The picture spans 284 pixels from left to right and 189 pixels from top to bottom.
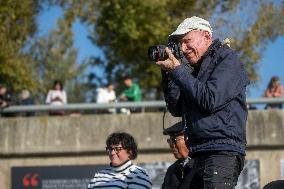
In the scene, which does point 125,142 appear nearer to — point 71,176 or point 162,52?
point 162,52

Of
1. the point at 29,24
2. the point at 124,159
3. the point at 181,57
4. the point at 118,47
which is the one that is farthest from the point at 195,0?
the point at 181,57

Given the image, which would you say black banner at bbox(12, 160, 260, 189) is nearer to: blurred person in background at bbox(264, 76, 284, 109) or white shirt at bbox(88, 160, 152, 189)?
blurred person in background at bbox(264, 76, 284, 109)

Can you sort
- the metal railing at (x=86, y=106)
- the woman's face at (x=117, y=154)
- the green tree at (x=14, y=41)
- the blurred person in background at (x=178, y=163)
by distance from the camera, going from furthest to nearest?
the green tree at (x=14, y=41) < the metal railing at (x=86, y=106) < the woman's face at (x=117, y=154) < the blurred person in background at (x=178, y=163)

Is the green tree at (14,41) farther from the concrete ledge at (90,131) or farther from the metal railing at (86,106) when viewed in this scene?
the concrete ledge at (90,131)

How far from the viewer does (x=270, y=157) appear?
36.5 ft

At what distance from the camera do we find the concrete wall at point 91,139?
11156 millimetres

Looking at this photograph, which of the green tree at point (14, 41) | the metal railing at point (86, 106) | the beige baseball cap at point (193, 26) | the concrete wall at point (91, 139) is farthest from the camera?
the green tree at point (14, 41)

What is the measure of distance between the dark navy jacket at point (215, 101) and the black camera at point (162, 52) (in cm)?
13

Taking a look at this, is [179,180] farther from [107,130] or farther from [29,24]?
[29,24]

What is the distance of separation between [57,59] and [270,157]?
22231mm

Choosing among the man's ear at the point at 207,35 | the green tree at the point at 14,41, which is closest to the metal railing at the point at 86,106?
the green tree at the point at 14,41

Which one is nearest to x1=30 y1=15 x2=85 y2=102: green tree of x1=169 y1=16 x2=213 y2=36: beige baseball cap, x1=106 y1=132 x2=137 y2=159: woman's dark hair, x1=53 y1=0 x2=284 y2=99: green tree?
x1=53 y1=0 x2=284 y2=99: green tree

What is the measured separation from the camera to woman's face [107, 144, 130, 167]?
803cm

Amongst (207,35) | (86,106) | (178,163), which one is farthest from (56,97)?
(207,35)
